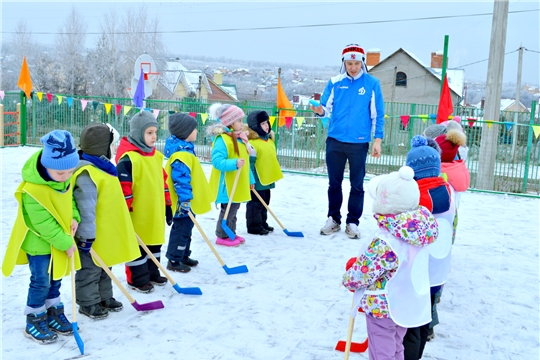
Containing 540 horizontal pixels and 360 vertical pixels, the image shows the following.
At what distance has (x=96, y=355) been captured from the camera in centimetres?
316

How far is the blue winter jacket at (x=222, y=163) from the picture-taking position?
5230mm

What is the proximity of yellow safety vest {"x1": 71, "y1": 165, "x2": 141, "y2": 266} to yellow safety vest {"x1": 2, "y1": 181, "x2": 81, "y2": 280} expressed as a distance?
0.28 m

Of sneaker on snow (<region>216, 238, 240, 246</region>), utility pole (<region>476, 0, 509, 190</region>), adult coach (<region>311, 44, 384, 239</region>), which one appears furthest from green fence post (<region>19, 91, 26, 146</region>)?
utility pole (<region>476, 0, 509, 190</region>)

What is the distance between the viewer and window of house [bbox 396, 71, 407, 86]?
3281cm

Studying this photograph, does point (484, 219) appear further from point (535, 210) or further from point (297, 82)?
point (297, 82)

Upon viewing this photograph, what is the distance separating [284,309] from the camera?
3971 mm

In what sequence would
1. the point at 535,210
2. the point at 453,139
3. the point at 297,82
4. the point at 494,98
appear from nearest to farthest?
the point at 453,139, the point at 535,210, the point at 494,98, the point at 297,82

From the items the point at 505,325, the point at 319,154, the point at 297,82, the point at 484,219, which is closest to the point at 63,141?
the point at 505,325

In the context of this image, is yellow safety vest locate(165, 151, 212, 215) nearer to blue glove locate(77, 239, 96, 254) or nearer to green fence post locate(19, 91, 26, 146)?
blue glove locate(77, 239, 96, 254)

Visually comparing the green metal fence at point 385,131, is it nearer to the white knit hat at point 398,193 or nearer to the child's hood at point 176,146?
the child's hood at point 176,146

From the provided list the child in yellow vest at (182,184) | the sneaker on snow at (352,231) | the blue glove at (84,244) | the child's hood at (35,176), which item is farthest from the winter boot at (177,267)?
the sneaker on snow at (352,231)

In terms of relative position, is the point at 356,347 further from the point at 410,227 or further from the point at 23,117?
the point at 23,117

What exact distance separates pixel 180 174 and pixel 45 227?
1484 millimetres

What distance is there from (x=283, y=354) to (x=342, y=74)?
353cm
